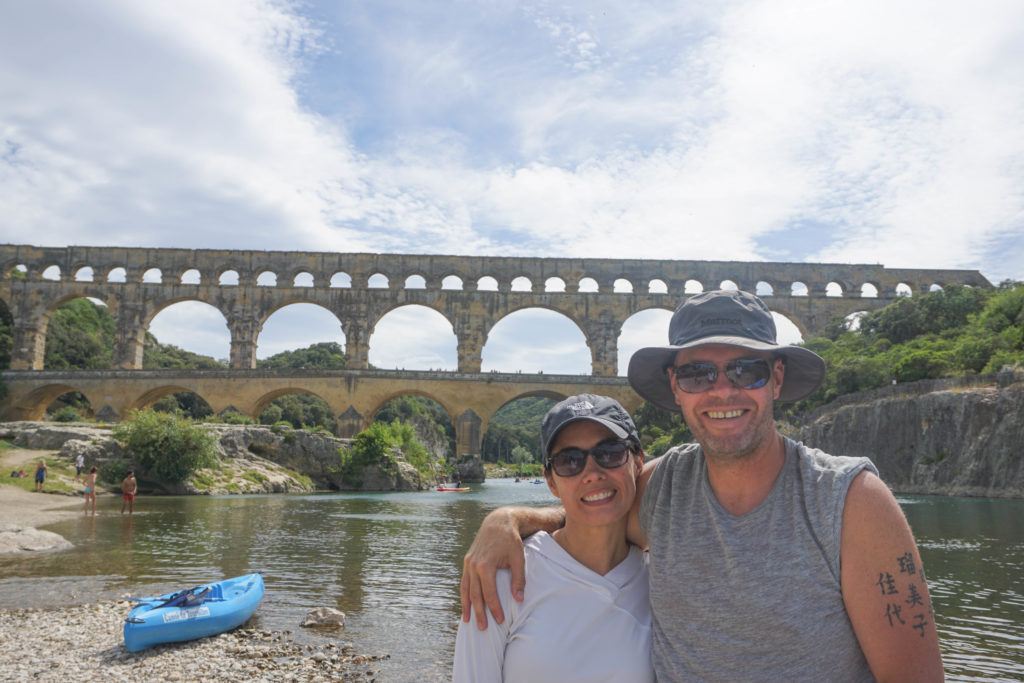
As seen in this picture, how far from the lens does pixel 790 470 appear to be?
67.5 inches

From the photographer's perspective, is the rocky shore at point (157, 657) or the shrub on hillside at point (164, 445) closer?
the rocky shore at point (157, 657)

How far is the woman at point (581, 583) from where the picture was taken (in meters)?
1.75


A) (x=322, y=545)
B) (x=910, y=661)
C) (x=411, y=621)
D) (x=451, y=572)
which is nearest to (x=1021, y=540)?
(x=451, y=572)

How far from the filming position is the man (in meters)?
1.50

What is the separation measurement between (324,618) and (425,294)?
32.0 metres

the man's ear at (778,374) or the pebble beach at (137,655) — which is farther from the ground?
the man's ear at (778,374)

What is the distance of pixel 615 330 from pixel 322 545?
28068mm

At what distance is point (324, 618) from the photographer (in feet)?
22.1

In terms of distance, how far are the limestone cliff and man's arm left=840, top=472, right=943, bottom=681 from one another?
19848 mm

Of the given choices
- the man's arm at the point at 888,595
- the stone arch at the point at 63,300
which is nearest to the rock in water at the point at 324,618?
the man's arm at the point at 888,595

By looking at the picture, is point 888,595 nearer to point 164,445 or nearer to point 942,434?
point 164,445

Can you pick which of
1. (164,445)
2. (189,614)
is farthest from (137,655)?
(164,445)

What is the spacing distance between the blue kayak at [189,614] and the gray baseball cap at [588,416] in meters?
5.07

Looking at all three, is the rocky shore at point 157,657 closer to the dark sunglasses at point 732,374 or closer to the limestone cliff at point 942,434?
the dark sunglasses at point 732,374
